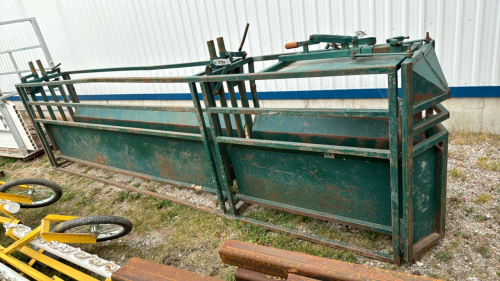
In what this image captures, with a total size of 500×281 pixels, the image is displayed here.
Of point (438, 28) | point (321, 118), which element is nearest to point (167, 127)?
point (321, 118)

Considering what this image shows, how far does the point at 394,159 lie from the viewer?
240 cm

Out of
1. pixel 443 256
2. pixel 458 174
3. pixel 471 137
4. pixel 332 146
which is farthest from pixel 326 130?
pixel 471 137

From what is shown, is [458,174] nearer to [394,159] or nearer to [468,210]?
[468,210]

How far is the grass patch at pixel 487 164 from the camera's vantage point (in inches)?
154

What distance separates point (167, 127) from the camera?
13.3 feet

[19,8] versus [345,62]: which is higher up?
[19,8]

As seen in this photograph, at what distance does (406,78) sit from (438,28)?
124 inches

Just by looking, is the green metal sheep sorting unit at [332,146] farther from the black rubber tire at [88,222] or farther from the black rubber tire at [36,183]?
the black rubber tire at [36,183]

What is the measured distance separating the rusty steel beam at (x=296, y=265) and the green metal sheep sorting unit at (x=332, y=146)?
45.9 inches

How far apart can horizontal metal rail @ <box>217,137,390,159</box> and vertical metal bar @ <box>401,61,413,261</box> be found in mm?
145

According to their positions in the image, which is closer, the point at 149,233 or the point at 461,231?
the point at 461,231

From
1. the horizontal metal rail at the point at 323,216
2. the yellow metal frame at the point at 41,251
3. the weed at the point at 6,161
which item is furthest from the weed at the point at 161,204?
the weed at the point at 6,161

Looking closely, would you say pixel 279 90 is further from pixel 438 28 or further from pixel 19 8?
pixel 19 8

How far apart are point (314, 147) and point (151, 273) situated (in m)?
1.54
